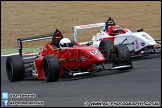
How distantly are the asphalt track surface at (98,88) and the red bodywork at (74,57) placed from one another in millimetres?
366

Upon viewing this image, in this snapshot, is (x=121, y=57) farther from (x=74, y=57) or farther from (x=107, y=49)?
(x=74, y=57)

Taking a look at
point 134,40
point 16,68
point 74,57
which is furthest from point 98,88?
point 134,40

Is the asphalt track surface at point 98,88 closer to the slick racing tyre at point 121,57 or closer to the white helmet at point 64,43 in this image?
the slick racing tyre at point 121,57

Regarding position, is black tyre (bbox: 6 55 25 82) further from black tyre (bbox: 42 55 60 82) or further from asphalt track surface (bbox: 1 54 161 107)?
black tyre (bbox: 42 55 60 82)

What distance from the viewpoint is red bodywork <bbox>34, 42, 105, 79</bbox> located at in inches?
559

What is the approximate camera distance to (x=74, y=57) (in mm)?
14633

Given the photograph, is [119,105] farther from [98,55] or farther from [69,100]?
[98,55]

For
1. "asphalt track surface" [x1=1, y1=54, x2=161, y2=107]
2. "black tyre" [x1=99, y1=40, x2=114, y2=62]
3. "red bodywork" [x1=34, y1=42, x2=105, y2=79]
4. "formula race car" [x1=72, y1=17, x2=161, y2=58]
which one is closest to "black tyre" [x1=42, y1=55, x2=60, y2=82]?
"asphalt track surface" [x1=1, y1=54, x2=161, y2=107]

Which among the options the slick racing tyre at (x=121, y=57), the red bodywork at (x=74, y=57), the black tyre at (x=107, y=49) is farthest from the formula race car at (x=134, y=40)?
the red bodywork at (x=74, y=57)

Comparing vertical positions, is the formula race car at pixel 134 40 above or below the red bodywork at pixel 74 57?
above

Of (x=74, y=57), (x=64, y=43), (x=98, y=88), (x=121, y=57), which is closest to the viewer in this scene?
(x=98, y=88)

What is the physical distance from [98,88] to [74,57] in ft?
8.81

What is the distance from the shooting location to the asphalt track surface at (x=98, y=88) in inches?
408

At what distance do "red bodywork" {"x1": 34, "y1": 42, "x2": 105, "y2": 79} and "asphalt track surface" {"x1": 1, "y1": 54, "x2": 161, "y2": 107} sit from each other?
37 cm
